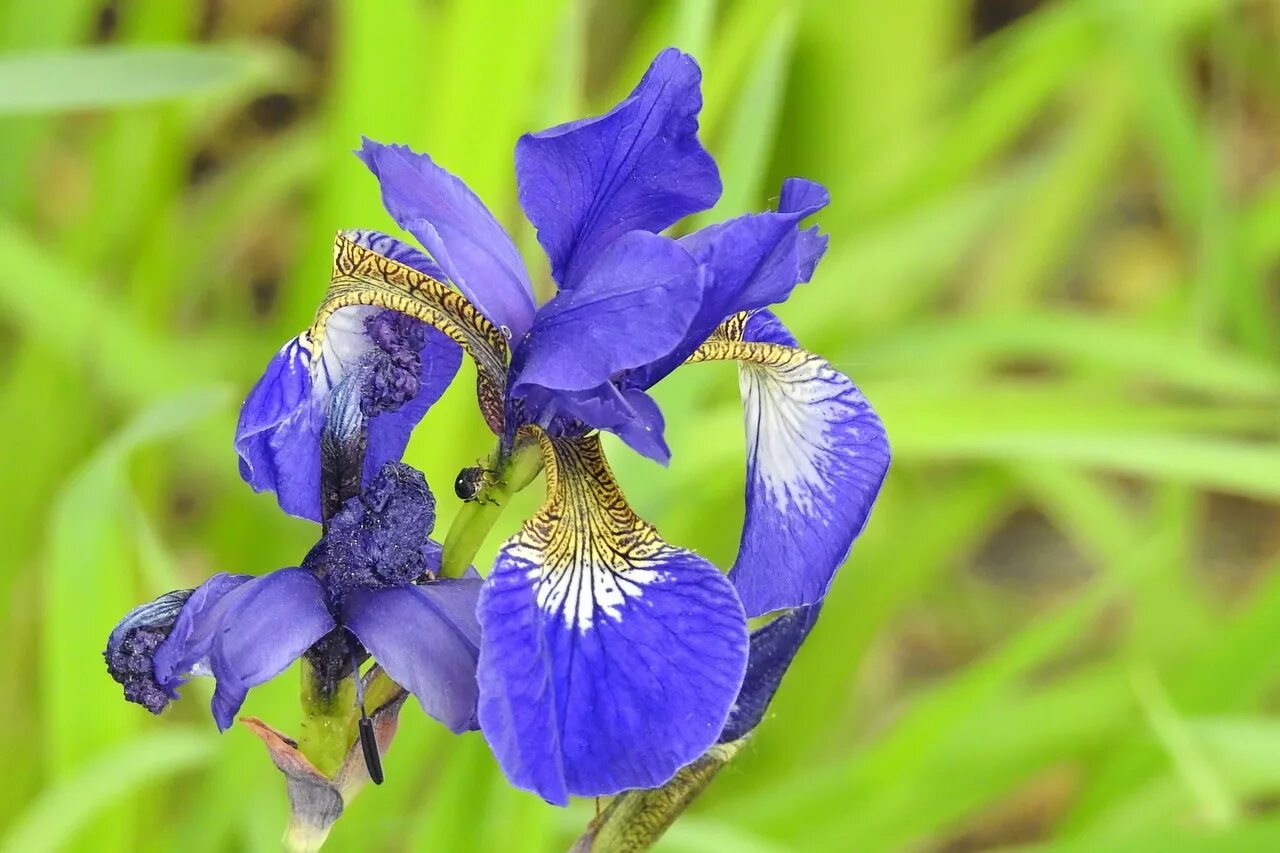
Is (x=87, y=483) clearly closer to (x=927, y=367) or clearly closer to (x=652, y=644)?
(x=652, y=644)

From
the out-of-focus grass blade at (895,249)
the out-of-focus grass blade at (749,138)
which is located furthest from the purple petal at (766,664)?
the out-of-focus grass blade at (895,249)

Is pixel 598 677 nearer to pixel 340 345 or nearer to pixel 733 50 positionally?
pixel 340 345

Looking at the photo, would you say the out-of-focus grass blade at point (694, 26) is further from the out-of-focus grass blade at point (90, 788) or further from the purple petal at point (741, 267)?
the out-of-focus grass blade at point (90, 788)

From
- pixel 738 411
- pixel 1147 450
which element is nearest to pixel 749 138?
pixel 738 411

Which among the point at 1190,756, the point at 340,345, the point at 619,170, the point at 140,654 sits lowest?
the point at 1190,756

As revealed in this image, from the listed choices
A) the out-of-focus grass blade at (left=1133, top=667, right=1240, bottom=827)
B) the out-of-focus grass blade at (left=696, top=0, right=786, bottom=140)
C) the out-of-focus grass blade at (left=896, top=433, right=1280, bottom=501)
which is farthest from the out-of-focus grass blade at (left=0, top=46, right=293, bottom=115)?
the out-of-focus grass blade at (left=1133, top=667, right=1240, bottom=827)

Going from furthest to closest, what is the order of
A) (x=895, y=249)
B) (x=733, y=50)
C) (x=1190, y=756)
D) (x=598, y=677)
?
(x=895, y=249), (x=733, y=50), (x=1190, y=756), (x=598, y=677)
